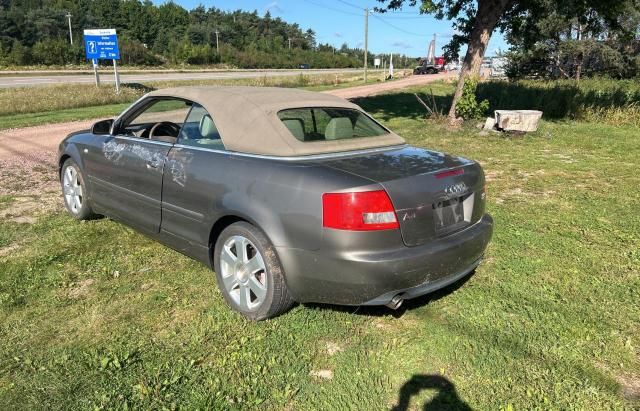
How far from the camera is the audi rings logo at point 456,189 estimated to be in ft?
10.2

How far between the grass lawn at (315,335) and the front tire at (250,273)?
0.12 metres

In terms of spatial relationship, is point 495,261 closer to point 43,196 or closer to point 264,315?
point 264,315

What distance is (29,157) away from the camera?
29.6 feet

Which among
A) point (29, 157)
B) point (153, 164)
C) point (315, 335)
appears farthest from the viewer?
point (29, 157)

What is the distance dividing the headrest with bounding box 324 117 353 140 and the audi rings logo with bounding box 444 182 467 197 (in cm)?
93

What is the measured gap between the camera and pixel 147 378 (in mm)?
2695

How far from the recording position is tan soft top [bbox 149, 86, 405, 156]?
3.31 metres

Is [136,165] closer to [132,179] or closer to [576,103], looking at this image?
[132,179]

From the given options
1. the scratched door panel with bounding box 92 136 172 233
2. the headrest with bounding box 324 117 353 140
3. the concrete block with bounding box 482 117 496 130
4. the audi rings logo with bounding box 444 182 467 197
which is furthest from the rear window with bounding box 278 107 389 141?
the concrete block with bounding box 482 117 496 130

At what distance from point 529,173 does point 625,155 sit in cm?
284

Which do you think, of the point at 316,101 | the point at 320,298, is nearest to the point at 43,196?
the point at 316,101

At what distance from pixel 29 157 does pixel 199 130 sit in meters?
6.90

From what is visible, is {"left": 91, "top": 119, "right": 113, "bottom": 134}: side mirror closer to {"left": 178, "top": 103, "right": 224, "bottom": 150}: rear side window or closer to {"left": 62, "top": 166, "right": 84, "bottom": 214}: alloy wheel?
{"left": 62, "top": 166, "right": 84, "bottom": 214}: alloy wheel

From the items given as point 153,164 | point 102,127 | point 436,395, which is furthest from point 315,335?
point 102,127
